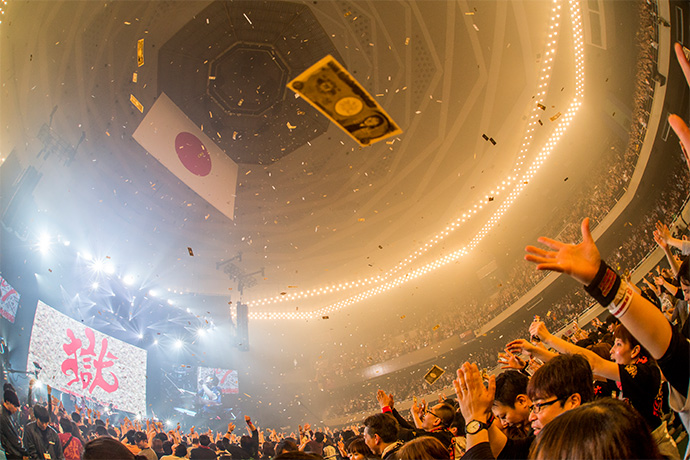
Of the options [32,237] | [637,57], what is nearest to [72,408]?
[32,237]

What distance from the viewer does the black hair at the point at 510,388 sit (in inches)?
76.3

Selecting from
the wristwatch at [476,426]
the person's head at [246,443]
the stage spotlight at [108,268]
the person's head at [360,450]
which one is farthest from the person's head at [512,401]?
the stage spotlight at [108,268]

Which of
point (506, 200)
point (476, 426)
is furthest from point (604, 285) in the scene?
point (506, 200)

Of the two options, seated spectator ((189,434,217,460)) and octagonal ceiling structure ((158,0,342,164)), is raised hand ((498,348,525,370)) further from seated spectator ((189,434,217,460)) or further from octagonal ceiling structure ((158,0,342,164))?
octagonal ceiling structure ((158,0,342,164))

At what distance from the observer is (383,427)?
102 inches

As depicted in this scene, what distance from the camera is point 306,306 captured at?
11.0m

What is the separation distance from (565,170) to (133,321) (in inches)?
490

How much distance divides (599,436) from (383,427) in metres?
2.28

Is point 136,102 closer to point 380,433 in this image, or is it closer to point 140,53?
point 140,53

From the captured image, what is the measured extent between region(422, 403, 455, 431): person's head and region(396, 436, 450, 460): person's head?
1.43 meters

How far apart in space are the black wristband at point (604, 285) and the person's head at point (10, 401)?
690cm

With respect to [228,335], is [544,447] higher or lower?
lower

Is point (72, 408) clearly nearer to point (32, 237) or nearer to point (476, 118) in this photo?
point (32, 237)

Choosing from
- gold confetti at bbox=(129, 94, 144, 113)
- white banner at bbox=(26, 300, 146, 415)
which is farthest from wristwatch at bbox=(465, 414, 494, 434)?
white banner at bbox=(26, 300, 146, 415)
